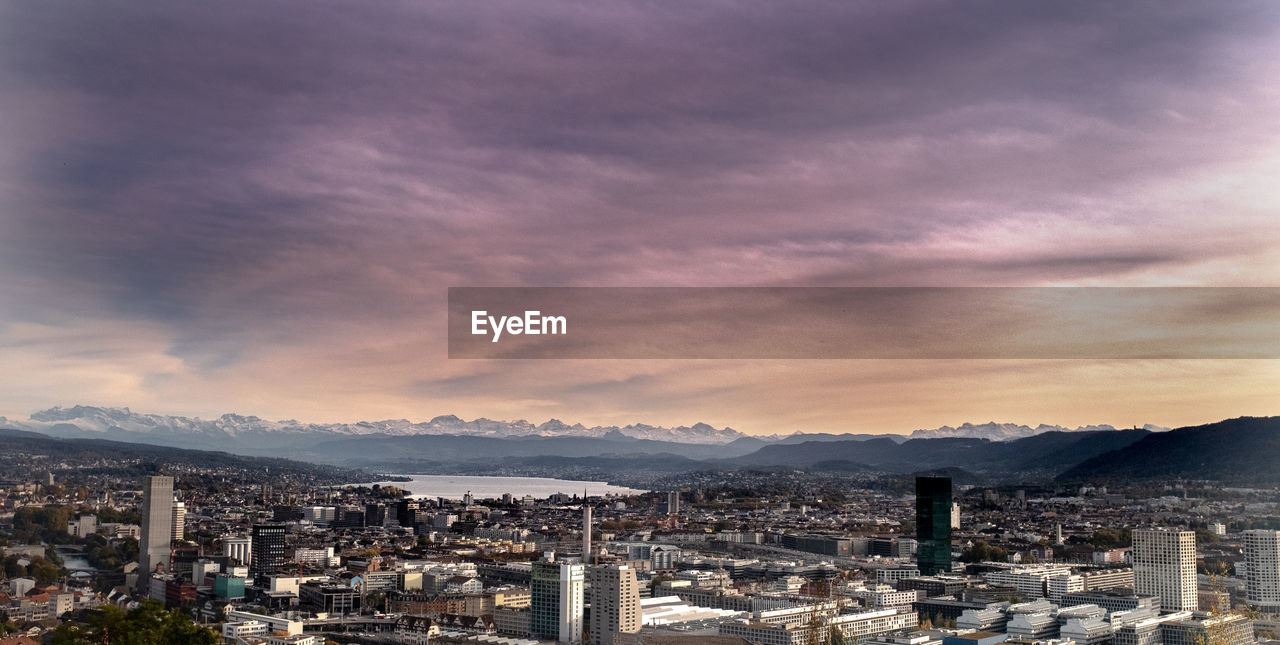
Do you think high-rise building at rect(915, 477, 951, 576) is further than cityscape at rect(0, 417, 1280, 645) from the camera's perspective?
Yes

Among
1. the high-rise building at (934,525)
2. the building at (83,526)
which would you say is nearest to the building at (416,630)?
the building at (83,526)

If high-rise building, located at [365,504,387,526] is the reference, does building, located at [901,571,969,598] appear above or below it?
below

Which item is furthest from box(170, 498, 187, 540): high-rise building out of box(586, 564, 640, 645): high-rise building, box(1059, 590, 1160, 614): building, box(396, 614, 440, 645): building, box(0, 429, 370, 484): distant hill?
box(1059, 590, 1160, 614): building

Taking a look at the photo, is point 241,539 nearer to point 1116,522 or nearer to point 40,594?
point 40,594

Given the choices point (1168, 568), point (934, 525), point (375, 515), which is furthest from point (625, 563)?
point (375, 515)

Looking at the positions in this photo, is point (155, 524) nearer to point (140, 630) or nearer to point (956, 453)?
point (140, 630)

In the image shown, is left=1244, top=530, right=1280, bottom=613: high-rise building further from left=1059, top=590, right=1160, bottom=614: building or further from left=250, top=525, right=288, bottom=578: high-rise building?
left=250, top=525, right=288, bottom=578: high-rise building
